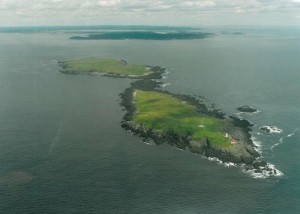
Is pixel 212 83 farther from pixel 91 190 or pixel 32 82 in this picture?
pixel 91 190

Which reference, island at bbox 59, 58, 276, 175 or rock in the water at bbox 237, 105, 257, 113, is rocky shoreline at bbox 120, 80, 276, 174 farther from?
rock in the water at bbox 237, 105, 257, 113

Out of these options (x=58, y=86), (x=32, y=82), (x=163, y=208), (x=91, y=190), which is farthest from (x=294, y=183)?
(x=32, y=82)

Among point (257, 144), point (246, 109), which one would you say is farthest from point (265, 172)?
point (246, 109)

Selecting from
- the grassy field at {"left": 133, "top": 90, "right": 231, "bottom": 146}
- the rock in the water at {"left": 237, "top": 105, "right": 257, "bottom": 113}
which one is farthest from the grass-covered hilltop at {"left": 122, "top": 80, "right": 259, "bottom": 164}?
the rock in the water at {"left": 237, "top": 105, "right": 257, "bottom": 113}

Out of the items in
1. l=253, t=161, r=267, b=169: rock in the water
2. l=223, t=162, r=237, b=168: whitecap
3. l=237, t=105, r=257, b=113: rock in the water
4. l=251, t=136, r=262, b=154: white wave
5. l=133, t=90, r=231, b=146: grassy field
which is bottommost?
l=223, t=162, r=237, b=168: whitecap

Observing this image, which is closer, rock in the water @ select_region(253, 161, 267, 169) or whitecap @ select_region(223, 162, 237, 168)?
rock in the water @ select_region(253, 161, 267, 169)

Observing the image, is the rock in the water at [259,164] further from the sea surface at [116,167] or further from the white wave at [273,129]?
the white wave at [273,129]

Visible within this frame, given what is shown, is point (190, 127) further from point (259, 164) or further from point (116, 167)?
point (116, 167)

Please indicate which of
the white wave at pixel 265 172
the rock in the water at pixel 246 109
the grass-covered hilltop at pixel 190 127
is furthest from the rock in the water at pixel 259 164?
the rock in the water at pixel 246 109
